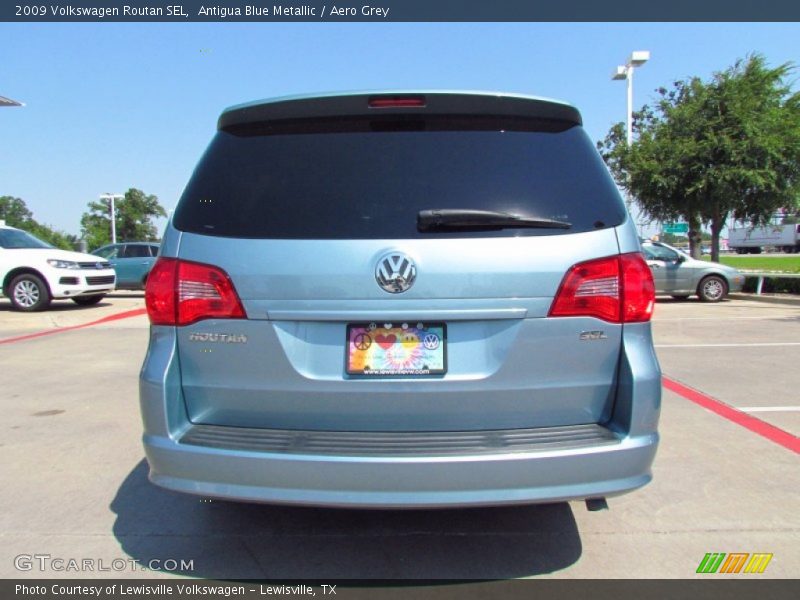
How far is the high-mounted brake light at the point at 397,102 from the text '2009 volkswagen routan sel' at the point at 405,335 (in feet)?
0.58

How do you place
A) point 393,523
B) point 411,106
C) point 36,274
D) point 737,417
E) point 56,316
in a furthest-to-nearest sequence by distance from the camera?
point 36,274
point 56,316
point 737,417
point 393,523
point 411,106

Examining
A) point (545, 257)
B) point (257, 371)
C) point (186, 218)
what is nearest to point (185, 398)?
point (257, 371)

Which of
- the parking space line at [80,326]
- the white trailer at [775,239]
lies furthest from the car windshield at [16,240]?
the white trailer at [775,239]

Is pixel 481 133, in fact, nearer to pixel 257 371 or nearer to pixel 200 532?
pixel 257 371

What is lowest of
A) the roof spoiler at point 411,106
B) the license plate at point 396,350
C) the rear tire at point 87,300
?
the rear tire at point 87,300

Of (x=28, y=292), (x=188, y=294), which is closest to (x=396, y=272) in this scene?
(x=188, y=294)

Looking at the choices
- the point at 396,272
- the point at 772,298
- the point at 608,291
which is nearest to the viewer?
the point at 396,272

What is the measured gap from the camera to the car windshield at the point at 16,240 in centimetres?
1389

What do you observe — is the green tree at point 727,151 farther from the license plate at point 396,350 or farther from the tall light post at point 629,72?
the license plate at point 396,350

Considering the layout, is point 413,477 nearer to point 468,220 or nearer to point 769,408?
point 468,220

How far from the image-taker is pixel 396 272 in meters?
2.59

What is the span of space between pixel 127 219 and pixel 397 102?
282 ft

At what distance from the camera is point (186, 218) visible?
111 inches

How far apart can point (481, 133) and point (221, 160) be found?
3.77ft
